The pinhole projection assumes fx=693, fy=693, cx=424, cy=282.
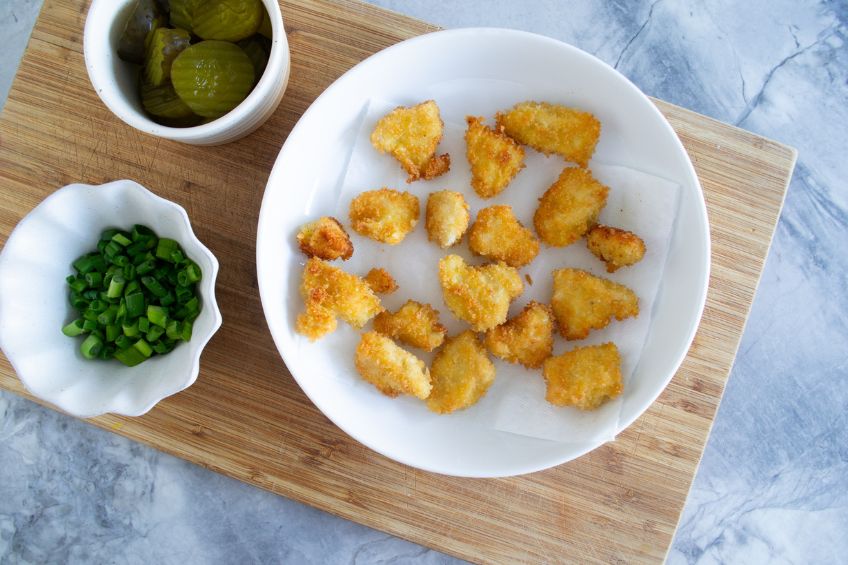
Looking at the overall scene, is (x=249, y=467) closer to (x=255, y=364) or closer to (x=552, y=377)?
(x=255, y=364)

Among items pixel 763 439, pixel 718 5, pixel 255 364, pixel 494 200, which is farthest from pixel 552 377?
pixel 718 5

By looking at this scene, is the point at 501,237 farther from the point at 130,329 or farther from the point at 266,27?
the point at 130,329

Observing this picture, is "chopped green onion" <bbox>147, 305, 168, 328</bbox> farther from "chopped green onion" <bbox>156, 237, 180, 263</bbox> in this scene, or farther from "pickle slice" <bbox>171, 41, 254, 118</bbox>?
"pickle slice" <bbox>171, 41, 254, 118</bbox>

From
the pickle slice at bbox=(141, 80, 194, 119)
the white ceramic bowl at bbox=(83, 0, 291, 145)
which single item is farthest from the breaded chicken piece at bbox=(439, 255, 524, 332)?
the pickle slice at bbox=(141, 80, 194, 119)

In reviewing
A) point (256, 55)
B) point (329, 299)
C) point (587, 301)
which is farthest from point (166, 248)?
point (587, 301)

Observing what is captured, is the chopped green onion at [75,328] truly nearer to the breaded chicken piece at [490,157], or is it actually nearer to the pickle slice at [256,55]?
the pickle slice at [256,55]

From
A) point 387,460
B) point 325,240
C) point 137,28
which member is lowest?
point 387,460
